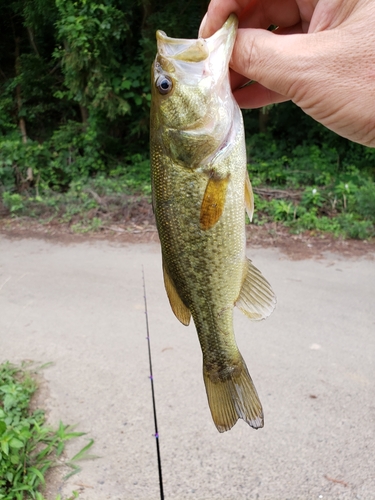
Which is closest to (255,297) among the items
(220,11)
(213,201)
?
(213,201)

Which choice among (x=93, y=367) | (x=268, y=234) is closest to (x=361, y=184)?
(x=268, y=234)

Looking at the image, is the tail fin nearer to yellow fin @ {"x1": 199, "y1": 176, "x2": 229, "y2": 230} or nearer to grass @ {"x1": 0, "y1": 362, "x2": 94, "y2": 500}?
yellow fin @ {"x1": 199, "y1": 176, "x2": 229, "y2": 230}

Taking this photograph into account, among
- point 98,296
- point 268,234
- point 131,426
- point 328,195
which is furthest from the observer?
point 328,195

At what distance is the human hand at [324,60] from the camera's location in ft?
4.51

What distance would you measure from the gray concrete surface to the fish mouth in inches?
100

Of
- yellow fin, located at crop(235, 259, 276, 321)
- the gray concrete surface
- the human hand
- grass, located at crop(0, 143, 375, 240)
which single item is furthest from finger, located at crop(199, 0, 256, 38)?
grass, located at crop(0, 143, 375, 240)

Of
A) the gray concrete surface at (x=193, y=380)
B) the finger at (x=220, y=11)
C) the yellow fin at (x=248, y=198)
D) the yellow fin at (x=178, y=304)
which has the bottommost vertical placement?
the gray concrete surface at (x=193, y=380)

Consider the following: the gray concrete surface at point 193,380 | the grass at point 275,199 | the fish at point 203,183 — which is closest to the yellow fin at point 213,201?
the fish at point 203,183

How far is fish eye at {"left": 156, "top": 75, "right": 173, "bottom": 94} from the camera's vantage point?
1.55 m

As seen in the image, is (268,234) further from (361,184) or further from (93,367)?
(93,367)

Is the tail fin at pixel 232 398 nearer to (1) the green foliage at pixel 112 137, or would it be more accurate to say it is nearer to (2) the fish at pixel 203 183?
(2) the fish at pixel 203 183

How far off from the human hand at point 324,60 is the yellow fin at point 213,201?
1.36ft

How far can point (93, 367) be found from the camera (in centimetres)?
392

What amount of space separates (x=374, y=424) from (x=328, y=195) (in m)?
5.49
